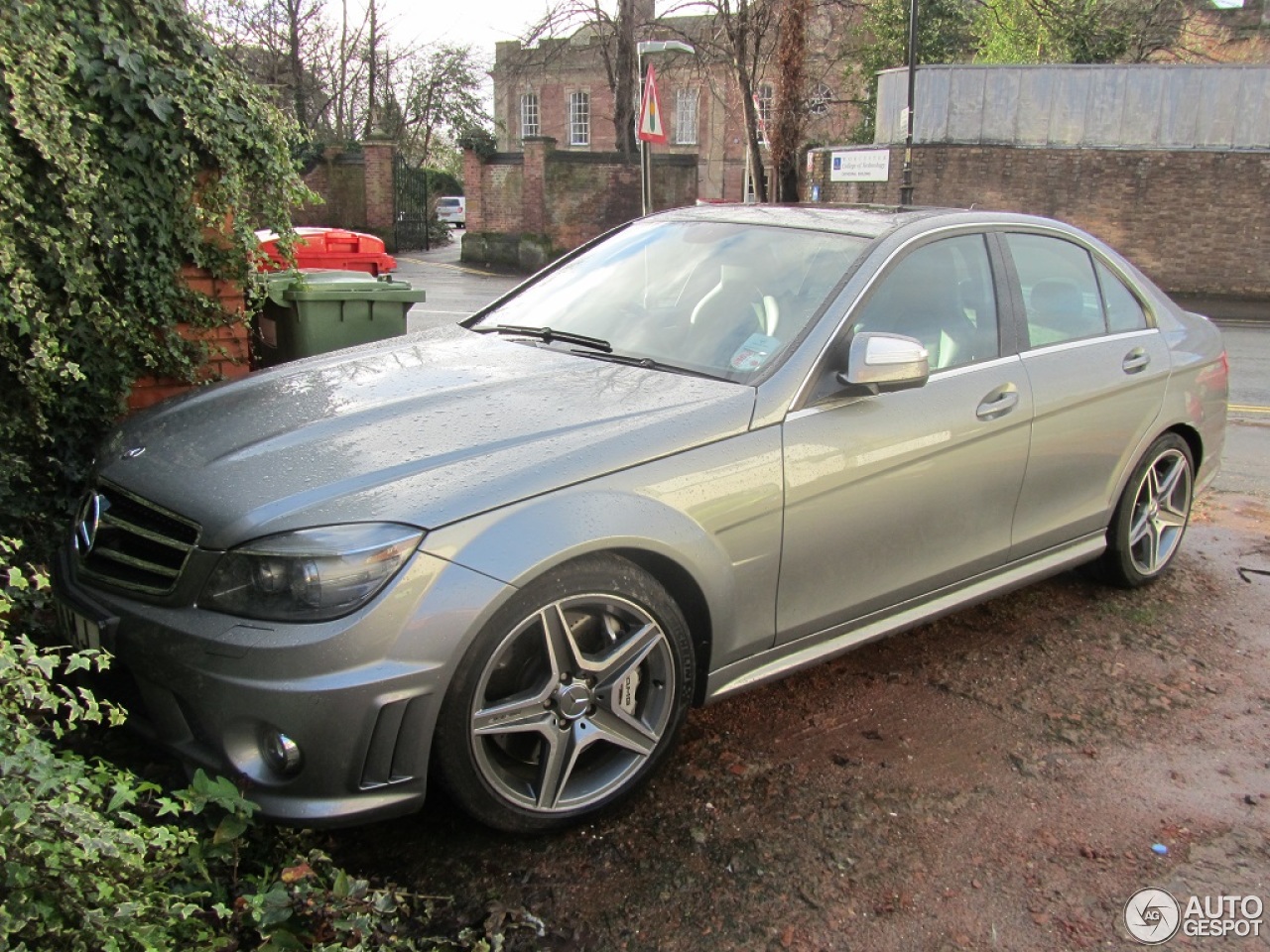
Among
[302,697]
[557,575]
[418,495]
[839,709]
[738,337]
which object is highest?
[738,337]

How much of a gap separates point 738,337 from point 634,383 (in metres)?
0.44

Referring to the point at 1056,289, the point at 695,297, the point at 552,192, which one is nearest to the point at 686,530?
the point at 695,297

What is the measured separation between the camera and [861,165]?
21016 mm

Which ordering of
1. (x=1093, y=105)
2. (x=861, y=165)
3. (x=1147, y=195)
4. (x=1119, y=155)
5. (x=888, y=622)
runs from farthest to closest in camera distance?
(x=861, y=165) < (x=1147, y=195) < (x=1119, y=155) < (x=1093, y=105) < (x=888, y=622)

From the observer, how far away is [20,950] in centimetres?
174

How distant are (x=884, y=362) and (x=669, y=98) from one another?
4377 cm

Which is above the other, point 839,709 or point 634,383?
point 634,383

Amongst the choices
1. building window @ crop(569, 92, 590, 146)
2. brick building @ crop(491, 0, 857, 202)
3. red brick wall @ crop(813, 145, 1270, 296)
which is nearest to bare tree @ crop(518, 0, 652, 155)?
brick building @ crop(491, 0, 857, 202)

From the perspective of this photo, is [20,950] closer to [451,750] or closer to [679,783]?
[451,750]

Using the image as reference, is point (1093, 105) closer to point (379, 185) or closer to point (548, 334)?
point (379, 185)

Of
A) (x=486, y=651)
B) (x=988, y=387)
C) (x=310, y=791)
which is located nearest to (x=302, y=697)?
(x=310, y=791)

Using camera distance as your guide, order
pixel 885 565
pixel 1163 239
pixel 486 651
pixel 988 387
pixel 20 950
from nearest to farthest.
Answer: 1. pixel 20 950
2. pixel 486 651
3. pixel 885 565
4. pixel 988 387
5. pixel 1163 239

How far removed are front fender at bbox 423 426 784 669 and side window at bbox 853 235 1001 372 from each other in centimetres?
76

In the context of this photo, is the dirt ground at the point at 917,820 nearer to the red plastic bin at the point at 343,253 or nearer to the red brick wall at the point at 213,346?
the red brick wall at the point at 213,346
